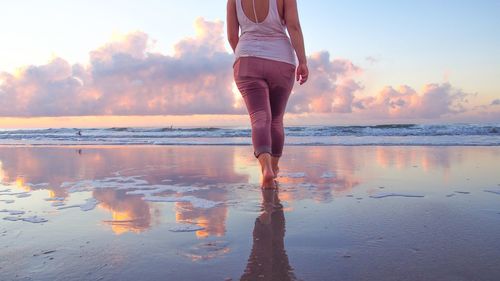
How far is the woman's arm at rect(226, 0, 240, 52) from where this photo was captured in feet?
11.6

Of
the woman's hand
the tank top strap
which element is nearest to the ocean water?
the woman's hand

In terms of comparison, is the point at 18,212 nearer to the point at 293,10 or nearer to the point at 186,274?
the point at 186,274

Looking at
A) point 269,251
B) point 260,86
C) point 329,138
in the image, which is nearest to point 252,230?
point 269,251

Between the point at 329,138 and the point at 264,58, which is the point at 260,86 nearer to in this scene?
the point at 264,58

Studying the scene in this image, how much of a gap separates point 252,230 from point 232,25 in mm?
2155

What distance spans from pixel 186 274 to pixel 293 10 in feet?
8.64

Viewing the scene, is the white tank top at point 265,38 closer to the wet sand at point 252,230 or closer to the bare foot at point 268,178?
the bare foot at point 268,178

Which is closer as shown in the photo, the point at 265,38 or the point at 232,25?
the point at 265,38

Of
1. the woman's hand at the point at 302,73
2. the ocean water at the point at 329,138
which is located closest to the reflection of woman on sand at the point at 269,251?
the woman's hand at the point at 302,73

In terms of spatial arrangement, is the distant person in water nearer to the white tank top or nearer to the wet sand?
the white tank top

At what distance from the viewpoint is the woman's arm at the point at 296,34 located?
3.43 metres

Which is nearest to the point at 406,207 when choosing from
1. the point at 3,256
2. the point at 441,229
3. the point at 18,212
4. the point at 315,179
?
the point at 441,229

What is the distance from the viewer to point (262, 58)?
3367 millimetres

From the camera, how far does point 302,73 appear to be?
3.48 metres
